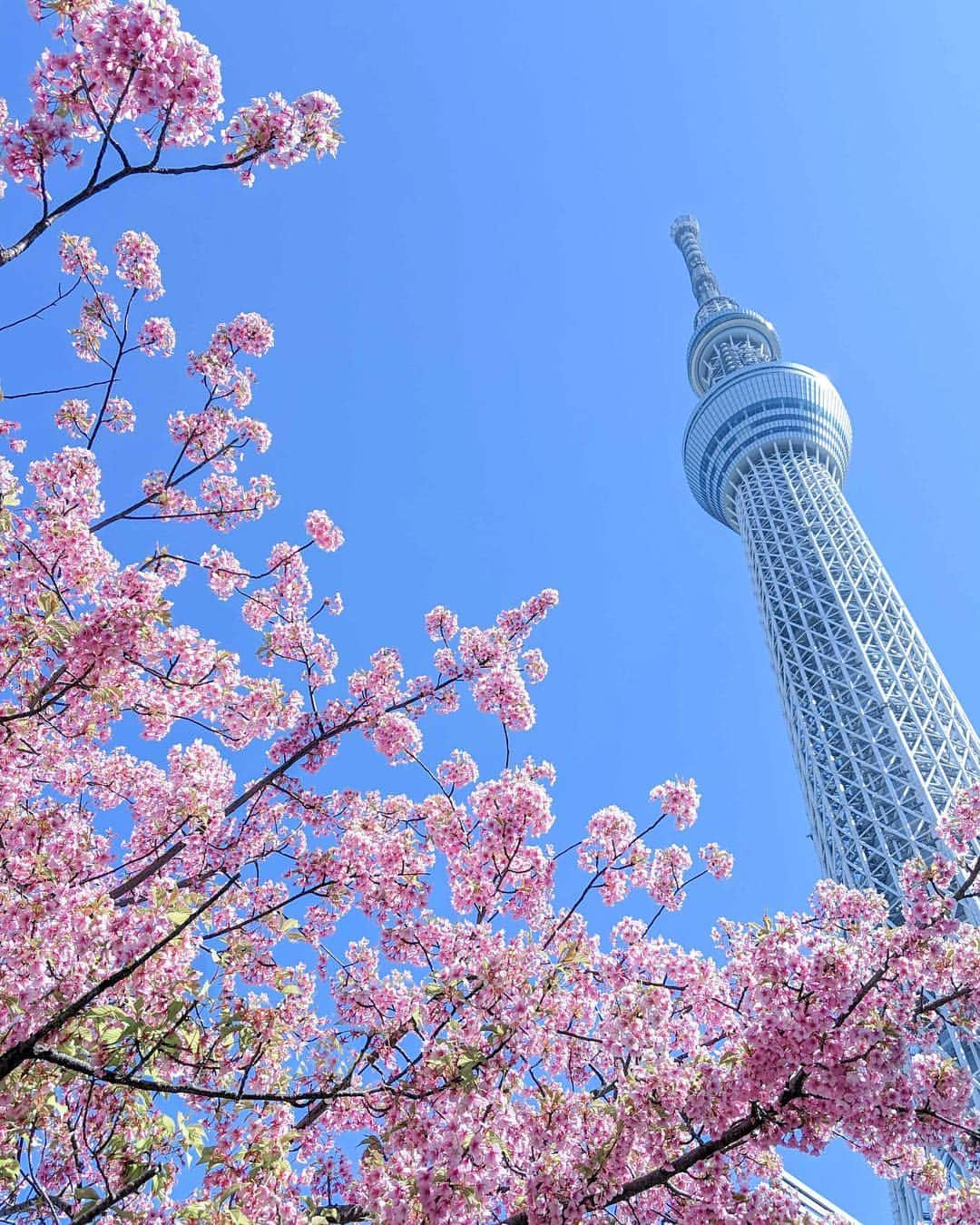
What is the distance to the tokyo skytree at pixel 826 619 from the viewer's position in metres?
43.9

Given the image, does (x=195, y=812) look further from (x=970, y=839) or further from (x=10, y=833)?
(x=970, y=839)

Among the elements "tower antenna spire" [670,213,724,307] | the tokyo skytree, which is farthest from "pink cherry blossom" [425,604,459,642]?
"tower antenna spire" [670,213,724,307]

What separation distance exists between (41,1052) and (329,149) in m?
4.65

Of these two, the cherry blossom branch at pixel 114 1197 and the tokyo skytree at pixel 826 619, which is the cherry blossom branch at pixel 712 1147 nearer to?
the cherry blossom branch at pixel 114 1197

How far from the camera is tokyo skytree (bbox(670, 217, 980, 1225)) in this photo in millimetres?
43875

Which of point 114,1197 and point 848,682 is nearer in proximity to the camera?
point 114,1197

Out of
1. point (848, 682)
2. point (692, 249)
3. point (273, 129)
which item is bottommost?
point (273, 129)

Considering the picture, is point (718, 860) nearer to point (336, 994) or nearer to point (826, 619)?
point (336, 994)

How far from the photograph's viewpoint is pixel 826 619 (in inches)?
2169

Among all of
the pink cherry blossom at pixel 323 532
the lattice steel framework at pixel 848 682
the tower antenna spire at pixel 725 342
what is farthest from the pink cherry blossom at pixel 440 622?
the tower antenna spire at pixel 725 342

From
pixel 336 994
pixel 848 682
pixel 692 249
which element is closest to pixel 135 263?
pixel 336 994

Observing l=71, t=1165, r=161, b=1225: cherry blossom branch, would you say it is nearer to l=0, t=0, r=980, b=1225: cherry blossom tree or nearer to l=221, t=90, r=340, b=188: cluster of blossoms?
l=0, t=0, r=980, b=1225: cherry blossom tree

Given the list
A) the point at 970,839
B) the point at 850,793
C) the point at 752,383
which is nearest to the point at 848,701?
the point at 850,793

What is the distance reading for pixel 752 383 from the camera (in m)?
67.6
